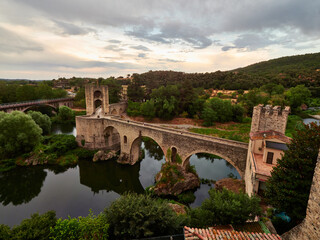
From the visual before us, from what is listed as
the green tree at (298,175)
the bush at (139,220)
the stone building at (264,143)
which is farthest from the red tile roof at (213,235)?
the stone building at (264,143)

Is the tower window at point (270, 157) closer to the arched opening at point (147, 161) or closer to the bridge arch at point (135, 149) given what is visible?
the arched opening at point (147, 161)

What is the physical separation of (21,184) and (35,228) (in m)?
15.0

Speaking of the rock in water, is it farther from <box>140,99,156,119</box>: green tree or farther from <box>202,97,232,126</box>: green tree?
<box>140,99,156,119</box>: green tree

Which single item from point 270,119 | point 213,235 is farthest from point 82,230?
point 270,119

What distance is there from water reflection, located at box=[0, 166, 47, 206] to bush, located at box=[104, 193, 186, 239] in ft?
48.2

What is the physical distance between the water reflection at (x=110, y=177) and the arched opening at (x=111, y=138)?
339 centimetres

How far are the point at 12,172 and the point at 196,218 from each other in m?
23.7

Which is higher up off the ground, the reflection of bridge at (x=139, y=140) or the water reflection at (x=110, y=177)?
the reflection of bridge at (x=139, y=140)

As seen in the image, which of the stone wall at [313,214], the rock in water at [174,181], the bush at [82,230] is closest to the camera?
the stone wall at [313,214]

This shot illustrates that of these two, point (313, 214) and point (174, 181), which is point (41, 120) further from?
point (313, 214)

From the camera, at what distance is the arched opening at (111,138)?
90.3 ft

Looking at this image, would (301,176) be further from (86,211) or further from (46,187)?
(46,187)

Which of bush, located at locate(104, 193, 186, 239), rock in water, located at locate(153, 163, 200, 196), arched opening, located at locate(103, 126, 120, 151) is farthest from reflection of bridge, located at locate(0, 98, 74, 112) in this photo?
bush, located at locate(104, 193, 186, 239)

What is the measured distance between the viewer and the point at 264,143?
11898mm
